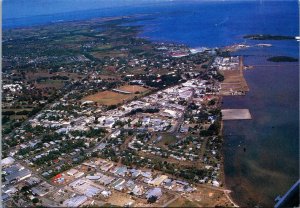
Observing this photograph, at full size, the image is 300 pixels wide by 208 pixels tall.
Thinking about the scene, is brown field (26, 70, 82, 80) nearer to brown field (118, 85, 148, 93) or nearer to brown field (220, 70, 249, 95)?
brown field (118, 85, 148, 93)

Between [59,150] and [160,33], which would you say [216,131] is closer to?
[59,150]

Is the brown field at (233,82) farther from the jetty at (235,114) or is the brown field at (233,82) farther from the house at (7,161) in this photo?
the house at (7,161)

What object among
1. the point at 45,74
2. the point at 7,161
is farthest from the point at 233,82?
the point at 45,74

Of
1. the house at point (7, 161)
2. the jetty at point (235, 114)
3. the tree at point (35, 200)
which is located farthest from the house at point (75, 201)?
the jetty at point (235, 114)

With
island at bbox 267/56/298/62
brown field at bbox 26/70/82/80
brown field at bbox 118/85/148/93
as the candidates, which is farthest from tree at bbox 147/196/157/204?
island at bbox 267/56/298/62

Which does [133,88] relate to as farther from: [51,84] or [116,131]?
[116,131]
